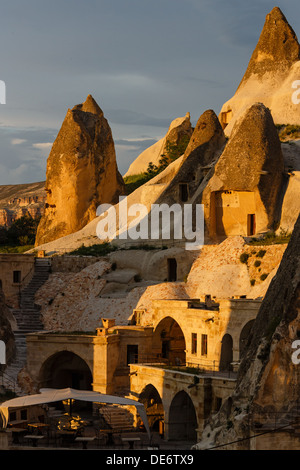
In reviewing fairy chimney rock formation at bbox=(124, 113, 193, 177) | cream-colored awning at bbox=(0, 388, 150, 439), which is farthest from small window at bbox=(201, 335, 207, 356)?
fairy chimney rock formation at bbox=(124, 113, 193, 177)

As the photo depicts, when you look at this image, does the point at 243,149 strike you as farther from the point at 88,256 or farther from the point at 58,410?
the point at 58,410

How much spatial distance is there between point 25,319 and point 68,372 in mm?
6104

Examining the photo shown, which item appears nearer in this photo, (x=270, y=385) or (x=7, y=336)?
(x=270, y=385)

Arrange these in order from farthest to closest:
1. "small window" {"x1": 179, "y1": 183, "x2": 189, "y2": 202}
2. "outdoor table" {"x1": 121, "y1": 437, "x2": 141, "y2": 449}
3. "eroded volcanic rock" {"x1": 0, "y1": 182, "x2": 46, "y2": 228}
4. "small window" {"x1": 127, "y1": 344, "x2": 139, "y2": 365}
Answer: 1. "eroded volcanic rock" {"x1": 0, "y1": 182, "x2": 46, "y2": 228}
2. "small window" {"x1": 179, "y1": 183, "x2": 189, "y2": 202}
3. "small window" {"x1": 127, "y1": 344, "x2": 139, "y2": 365}
4. "outdoor table" {"x1": 121, "y1": 437, "x2": 141, "y2": 449}

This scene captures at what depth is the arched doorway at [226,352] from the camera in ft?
172

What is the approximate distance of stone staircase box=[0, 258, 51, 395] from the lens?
185 ft

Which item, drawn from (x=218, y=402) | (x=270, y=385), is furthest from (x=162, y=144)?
(x=270, y=385)

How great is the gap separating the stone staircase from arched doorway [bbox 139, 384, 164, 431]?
23.9 feet

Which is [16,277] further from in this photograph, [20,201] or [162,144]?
[20,201]

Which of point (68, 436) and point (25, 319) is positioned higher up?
point (25, 319)

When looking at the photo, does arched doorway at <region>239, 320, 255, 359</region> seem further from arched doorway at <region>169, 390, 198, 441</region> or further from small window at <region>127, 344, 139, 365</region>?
small window at <region>127, 344, 139, 365</region>

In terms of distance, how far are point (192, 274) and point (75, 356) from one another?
8.89 m

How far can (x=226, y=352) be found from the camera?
52.6m
